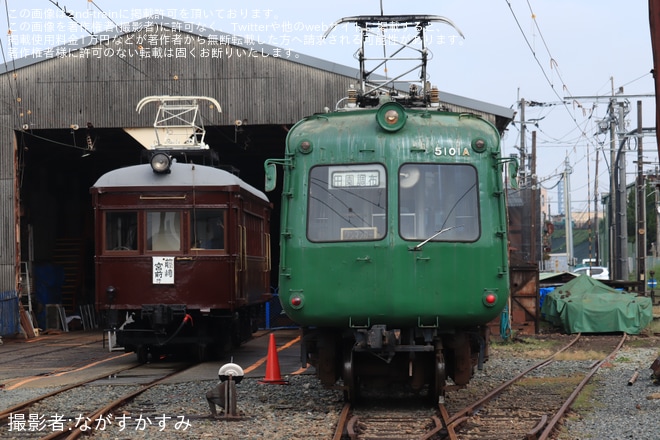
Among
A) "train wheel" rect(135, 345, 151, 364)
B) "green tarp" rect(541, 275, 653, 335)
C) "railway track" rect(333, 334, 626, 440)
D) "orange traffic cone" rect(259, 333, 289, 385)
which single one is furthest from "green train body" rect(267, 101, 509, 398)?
"green tarp" rect(541, 275, 653, 335)

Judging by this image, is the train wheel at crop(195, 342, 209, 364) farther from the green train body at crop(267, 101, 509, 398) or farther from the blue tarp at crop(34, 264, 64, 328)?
the blue tarp at crop(34, 264, 64, 328)

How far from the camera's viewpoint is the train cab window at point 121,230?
1413cm

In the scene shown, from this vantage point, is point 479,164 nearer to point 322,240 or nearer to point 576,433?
point 322,240

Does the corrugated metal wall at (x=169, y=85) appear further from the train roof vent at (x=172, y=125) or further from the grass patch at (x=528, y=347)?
the grass patch at (x=528, y=347)

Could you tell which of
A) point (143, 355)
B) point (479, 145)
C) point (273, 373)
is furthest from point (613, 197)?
Result: point (479, 145)

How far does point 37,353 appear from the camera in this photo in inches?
727

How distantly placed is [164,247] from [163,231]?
248 mm

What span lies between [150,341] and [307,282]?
5.94m

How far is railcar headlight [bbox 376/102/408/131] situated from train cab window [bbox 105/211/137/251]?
19.6 ft

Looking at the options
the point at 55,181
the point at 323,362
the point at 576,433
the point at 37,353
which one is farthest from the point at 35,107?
the point at 576,433

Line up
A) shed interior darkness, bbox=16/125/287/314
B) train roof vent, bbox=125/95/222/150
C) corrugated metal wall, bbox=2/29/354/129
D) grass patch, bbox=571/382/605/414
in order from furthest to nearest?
shed interior darkness, bbox=16/125/287/314 → corrugated metal wall, bbox=2/29/354/129 → train roof vent, bbox=125/95/222/150 → grass patch, bbox=571/382/605/414

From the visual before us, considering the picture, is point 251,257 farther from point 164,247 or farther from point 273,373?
point 273,373

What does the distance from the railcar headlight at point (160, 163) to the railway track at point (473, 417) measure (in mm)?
5631

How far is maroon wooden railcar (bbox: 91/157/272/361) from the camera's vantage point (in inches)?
552
